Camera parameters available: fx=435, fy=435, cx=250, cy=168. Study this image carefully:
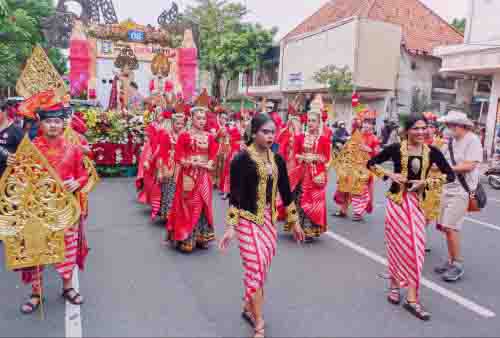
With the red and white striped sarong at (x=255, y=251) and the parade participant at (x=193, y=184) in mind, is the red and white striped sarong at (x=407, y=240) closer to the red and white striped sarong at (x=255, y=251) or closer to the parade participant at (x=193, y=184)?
the red and white striped sarong at (x=255, y=251)

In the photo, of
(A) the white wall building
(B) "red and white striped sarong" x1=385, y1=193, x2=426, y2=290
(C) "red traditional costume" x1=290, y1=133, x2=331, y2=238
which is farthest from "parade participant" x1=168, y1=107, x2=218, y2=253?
(A) the white wall building

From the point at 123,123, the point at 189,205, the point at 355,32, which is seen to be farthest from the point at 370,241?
the point at 355,32

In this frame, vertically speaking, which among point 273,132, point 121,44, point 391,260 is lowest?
point 391,260

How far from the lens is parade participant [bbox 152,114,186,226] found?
5.64m

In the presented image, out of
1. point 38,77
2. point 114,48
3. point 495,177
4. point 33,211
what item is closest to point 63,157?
point 33,211

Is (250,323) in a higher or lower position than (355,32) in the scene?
lower

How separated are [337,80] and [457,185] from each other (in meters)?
17.1

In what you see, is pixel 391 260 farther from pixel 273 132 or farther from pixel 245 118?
pixel 245 118

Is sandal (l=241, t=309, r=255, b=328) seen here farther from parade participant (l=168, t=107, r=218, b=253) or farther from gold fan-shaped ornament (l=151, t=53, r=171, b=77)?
gold fan-shaped ornament (l=151, t=53, r=171, b=77)

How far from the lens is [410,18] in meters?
23.9

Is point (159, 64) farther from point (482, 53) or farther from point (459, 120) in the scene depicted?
point (459, 120)

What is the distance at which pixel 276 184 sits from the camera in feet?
10.8

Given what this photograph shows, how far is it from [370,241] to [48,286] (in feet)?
12.7

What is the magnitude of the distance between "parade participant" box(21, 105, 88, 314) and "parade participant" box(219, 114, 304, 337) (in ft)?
4.26
